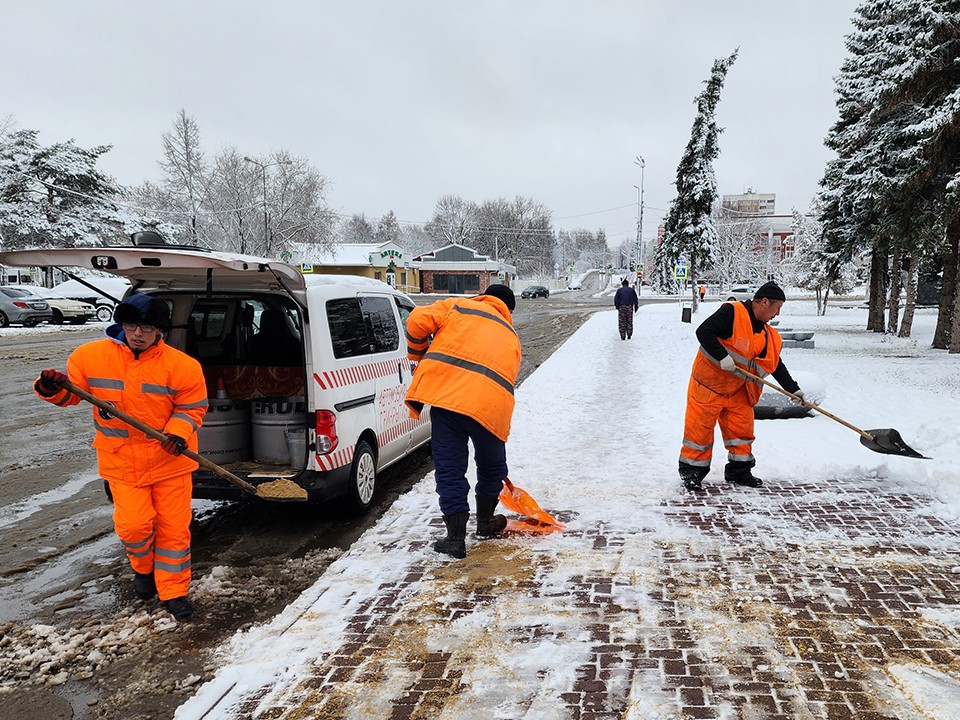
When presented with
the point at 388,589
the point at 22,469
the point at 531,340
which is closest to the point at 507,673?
the point at 388,589

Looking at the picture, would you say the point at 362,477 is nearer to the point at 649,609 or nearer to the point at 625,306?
the point at 649,609

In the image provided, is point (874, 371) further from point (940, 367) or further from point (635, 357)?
point (635, 357)

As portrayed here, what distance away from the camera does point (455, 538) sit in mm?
4332

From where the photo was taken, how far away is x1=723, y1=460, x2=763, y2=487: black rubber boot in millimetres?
5617

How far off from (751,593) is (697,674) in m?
0.93

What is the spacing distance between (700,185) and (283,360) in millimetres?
27356

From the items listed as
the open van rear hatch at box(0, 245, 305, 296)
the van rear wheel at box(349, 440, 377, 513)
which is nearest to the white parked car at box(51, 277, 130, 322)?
the van rear wheel at box(349, 440, 377, 513)

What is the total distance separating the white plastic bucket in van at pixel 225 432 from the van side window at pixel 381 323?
47.9 inches

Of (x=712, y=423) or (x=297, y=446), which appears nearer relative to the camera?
(x=297, y=446)

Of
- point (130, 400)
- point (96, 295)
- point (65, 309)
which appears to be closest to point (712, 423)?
point (130, 400)

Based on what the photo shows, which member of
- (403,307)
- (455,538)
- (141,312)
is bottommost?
(455,538)

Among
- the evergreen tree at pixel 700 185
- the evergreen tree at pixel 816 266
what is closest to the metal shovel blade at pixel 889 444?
the evergreen tree at pixel 816 266

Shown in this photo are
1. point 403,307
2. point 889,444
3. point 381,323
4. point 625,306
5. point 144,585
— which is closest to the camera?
point 144,585

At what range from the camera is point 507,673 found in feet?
9.81
